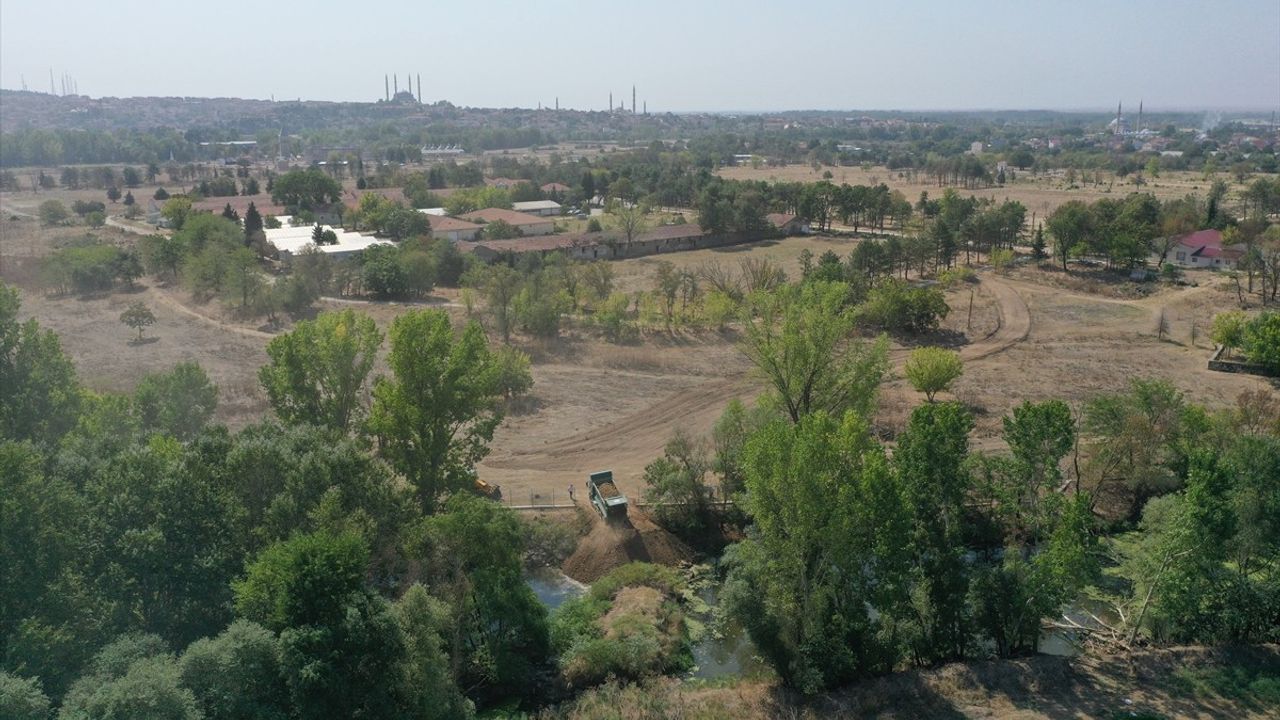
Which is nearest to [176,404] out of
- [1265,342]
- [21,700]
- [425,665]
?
[21,700]

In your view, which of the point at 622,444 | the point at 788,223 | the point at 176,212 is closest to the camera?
the point at 622,444

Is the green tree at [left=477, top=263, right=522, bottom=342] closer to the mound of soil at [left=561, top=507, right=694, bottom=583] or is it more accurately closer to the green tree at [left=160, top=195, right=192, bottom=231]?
the mound of soil at [left=561, top=507, right=694, bottom=583]

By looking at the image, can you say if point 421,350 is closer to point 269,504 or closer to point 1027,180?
point 269,504

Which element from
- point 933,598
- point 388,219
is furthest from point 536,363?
point 388,219

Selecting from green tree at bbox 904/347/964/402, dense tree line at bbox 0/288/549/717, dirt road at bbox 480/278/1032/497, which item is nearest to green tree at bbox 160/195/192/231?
dense tree line at bbox 0/288/549/717

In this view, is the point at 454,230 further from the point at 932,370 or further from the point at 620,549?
the point at 620,549

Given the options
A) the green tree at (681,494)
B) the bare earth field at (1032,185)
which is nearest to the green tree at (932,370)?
the green tree at (681,494)
